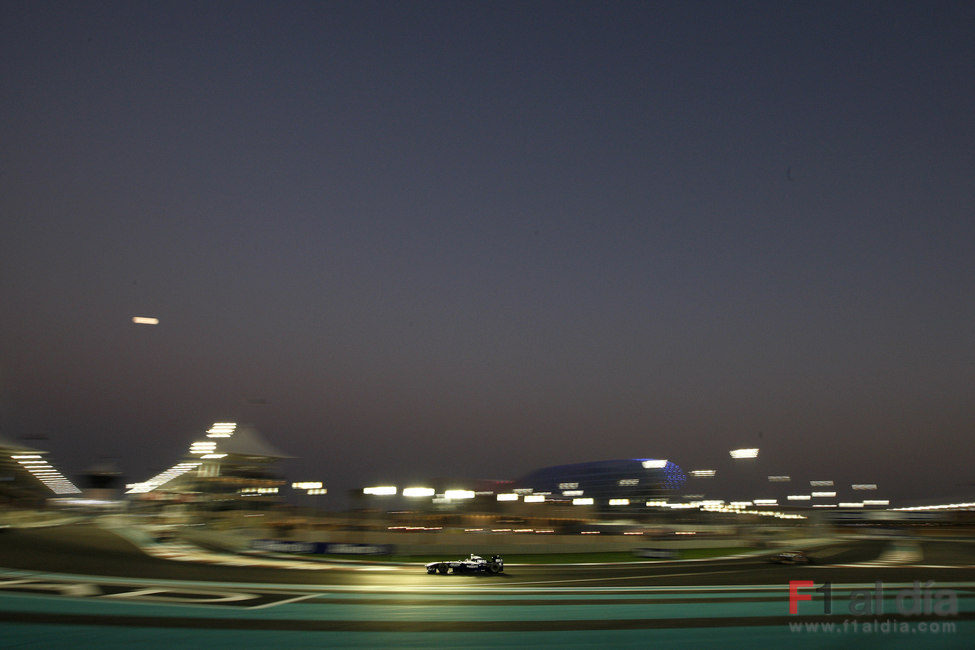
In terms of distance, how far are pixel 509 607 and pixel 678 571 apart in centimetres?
1695

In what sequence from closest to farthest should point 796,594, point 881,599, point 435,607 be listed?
point 435,607 < point 881,599 < point 796,594

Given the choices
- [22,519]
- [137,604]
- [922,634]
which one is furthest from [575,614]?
[22,519]

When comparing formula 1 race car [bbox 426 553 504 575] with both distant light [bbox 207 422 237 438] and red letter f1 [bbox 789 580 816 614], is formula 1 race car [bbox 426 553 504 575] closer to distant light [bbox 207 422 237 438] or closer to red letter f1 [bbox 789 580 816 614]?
red letter f1 [bbox 789 580 816 614]

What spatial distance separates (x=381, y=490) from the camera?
11381 centimetres

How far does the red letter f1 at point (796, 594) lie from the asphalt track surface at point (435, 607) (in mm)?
300

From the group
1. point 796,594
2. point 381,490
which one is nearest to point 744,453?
point 796,594

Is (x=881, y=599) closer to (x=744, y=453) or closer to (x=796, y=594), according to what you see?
(x=796, y=594)

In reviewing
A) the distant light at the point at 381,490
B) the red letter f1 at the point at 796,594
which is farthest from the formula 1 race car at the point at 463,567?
the distant light at the point at 381,490

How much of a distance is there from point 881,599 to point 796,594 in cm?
263

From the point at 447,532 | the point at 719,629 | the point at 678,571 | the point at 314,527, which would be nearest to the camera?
the point at 719,629

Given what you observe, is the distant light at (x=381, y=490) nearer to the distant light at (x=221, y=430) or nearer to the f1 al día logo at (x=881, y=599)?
the distant light at (x=221, y=430)

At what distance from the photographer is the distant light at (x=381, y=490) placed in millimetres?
111669

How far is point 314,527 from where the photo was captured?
173ft

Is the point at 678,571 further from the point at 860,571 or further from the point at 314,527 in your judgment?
the point at 314,527
